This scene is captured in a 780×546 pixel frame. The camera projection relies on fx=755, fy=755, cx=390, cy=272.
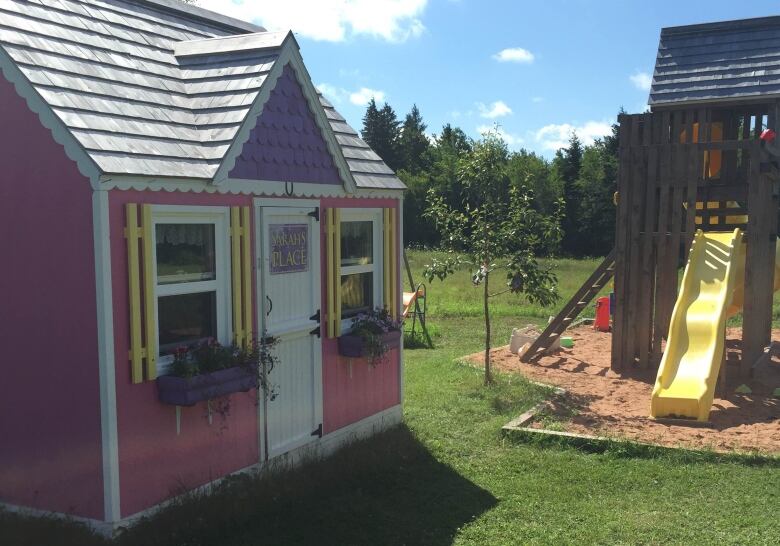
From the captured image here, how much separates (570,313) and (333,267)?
642 centimetres

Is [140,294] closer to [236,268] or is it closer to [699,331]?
[236,268]

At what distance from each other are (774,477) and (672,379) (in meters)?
2.42

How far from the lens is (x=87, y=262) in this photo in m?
5.10

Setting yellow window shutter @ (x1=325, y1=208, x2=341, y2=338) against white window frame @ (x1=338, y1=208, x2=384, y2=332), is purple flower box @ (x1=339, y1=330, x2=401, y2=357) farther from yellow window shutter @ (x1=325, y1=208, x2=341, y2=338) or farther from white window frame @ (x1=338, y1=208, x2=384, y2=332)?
white window frame @ (x1=338, y1=208, x2=384, y2=332)

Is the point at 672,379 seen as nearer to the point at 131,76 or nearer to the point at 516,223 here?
the point at 516,223

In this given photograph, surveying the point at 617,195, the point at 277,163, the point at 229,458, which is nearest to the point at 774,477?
the point at 229,458

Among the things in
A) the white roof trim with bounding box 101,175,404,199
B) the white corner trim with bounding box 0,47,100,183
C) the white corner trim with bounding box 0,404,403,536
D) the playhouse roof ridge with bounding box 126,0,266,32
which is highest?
the playhouse roof ridge with bounding box 126,0,266,32

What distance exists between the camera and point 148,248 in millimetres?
5312

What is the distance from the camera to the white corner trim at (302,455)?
5246 millimetres

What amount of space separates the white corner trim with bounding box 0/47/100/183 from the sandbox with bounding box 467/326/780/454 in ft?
18.2

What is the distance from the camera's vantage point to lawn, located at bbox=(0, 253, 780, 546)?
218 inches

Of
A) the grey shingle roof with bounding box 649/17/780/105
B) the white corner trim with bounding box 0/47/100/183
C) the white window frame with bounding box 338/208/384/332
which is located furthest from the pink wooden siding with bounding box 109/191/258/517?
the grey shingle roof with bounding box 649/17/780/105

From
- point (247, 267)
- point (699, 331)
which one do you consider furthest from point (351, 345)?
point (699, 331)

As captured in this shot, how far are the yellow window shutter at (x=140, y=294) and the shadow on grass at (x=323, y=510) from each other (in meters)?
1.11
